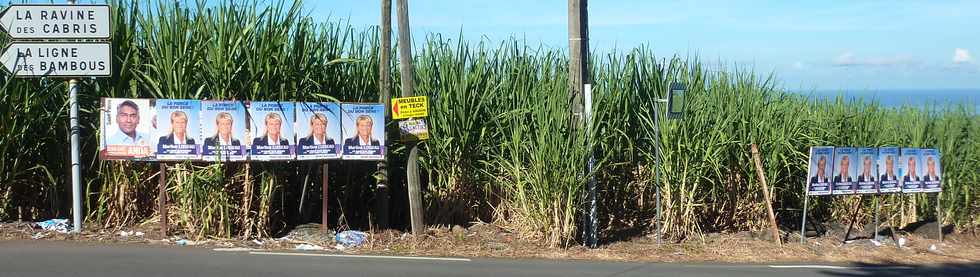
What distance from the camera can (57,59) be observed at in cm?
1111

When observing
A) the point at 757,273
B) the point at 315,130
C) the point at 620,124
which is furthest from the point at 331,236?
the point at 757,273

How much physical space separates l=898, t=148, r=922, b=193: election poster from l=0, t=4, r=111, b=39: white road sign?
11.0 meters

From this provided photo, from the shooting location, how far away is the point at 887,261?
12.1 metres

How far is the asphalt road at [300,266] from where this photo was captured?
895cm

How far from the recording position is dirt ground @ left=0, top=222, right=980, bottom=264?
11.2 meters

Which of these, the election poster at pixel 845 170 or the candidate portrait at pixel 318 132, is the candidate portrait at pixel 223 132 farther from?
the election poster at pixel 845 170

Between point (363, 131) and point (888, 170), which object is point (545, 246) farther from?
point (888, 170)

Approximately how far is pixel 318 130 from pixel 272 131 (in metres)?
0.61

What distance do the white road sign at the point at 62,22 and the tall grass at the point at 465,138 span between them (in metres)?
0.60

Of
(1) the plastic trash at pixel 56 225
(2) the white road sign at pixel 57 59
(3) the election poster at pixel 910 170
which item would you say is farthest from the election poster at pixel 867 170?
(1) the plastic trash at pixel 56 225

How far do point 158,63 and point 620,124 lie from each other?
6212mm

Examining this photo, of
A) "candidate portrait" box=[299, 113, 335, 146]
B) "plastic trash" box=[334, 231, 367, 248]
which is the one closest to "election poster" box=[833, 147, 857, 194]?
"plastic trash" box=[334, 231, 367, 248]

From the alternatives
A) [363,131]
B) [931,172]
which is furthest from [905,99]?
[363,131]

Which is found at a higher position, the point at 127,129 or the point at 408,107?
the point at 408,107
